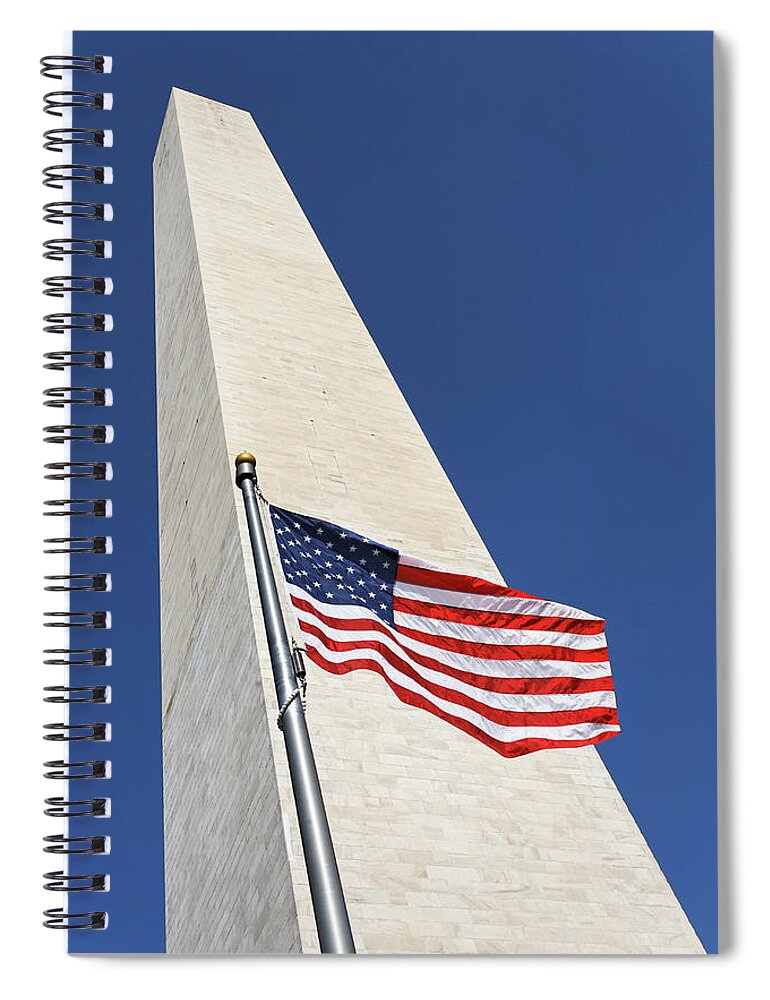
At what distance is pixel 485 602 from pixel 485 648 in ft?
0.83

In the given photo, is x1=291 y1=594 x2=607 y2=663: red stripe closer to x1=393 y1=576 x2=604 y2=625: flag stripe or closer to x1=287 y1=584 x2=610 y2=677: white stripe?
x1=287 y1=584 x2=610 y2=677: white stripe

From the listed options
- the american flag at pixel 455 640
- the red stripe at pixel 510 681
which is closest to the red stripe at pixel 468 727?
the american flag at pixel 455 640

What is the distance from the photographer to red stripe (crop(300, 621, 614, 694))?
25.0 feet

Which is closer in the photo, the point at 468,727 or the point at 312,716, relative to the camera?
the point at 468,727

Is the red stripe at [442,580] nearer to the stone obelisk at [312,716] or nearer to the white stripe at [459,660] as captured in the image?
the white stripe at [459,660]

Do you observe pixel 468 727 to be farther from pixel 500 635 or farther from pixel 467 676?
pixel 500 635

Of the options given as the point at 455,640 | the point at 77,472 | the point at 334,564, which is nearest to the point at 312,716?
the point at 455,640

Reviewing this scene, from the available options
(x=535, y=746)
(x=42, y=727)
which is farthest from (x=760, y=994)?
(x=42, y=727)

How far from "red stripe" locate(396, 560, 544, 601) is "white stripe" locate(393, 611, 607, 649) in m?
0.18

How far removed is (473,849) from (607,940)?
1168 mm

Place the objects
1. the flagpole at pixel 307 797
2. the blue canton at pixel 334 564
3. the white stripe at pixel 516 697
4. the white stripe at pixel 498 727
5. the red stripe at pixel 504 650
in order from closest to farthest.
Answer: the flagpole at pixel 307 797 < the blue canton at pixel 334 564 < the white stripe at pixel 498 727 < the white stripe at pixel 516 697 < the red stripe at pixel 504 650

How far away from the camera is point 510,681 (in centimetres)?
792

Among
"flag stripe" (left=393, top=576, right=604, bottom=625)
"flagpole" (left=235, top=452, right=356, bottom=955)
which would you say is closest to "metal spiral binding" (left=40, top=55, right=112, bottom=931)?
"flagpole" (left=235, top=452, right=356, bottom=955)

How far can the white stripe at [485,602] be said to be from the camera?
25.7 feet
